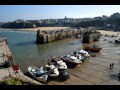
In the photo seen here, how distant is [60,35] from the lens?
48.1 m

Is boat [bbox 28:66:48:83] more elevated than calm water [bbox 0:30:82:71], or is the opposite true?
boat [bbox 28:66:48:83]

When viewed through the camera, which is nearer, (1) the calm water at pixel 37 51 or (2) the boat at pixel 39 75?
(2) the boat at pixel 39 75

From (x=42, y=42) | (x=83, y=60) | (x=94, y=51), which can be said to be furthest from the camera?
(x=42, y=42)

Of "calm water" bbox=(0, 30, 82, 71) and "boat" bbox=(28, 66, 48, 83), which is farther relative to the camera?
"calm water" bbox=(0, 30, 82, 71)

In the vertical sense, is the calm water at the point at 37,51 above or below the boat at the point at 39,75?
below

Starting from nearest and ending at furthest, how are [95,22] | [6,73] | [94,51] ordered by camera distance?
1. [6,73]
2. [94,51]
3. [95,22]

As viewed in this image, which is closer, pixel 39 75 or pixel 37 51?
pixel 39 75

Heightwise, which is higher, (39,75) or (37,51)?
(39,75)

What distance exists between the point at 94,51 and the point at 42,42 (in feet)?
49.6
